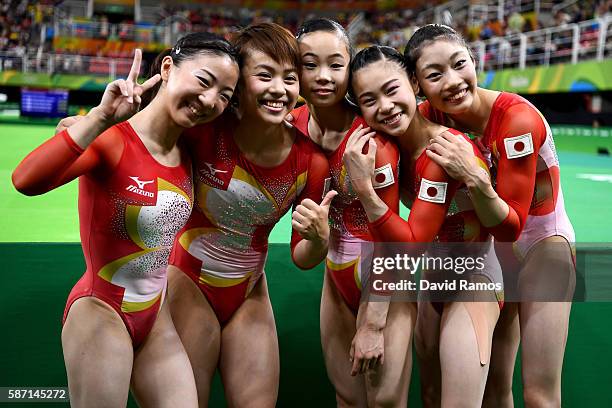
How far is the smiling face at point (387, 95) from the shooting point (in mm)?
2266

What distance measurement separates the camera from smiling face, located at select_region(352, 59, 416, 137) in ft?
7.43

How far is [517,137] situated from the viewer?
228cm

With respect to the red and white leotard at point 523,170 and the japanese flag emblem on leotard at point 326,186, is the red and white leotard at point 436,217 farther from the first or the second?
the japanese flag emblem on leotard at point 326,186

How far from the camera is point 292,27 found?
1158 inches

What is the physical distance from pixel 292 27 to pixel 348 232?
28.2 m

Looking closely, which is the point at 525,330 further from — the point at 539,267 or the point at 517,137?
the point at 517,137

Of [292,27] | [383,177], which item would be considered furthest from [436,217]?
[292,27]

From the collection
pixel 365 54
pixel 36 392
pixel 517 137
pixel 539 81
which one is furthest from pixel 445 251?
pixel 539 81

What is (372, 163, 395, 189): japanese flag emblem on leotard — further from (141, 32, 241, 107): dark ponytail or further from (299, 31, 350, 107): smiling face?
(141, 32, 241, 107): dark ponytail

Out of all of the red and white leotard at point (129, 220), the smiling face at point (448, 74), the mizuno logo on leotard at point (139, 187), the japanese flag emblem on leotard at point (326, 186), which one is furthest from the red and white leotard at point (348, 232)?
the mizuno logo on leotard at point (139, 187)

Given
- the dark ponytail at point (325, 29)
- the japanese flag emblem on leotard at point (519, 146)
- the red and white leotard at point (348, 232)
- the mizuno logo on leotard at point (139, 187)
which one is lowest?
the red and white leotard at point (348, 232)

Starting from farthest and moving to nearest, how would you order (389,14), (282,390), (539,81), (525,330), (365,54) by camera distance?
(389,14), (539,81), (282,390), (525,330), (365,54)

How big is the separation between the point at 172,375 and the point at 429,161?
1.21 m

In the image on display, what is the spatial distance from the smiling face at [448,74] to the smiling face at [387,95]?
88 millimetres
